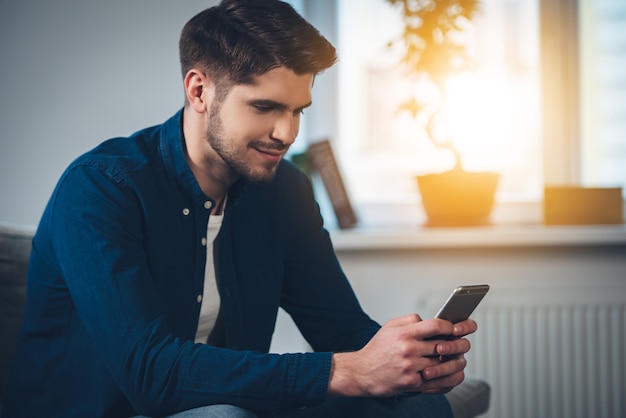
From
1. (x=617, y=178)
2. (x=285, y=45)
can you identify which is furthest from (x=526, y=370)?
(x=285, y=45)

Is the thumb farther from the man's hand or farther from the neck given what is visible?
the neck

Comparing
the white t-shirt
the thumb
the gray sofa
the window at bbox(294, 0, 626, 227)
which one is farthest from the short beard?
the window at bbox(294, 0, 626, 227)

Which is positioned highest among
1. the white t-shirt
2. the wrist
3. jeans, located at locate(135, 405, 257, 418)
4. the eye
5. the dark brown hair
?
the dark brown hair

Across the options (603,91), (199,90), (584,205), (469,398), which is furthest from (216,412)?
(603,91)

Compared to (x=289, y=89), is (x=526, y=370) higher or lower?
lower

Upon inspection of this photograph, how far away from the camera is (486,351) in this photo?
80.9 inches

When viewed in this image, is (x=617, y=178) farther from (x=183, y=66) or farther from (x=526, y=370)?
(x=183, y=66)

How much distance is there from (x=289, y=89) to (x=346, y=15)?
1.07 m

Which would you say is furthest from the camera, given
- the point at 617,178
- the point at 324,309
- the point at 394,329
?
the point at 617,178

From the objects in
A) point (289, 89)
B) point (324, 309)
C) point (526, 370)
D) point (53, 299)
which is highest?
point (289, 89)

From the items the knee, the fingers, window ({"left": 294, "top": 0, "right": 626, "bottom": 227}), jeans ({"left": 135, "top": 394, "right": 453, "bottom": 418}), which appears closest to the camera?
the knee

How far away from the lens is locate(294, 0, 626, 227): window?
225 centimetres

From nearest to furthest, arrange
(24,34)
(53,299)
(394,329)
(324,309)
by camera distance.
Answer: (394,329)
(53,299)
(324,309)
(24,34)

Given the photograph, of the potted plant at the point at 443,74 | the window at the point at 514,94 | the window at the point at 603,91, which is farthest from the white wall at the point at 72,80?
the window at the point at 603,91
